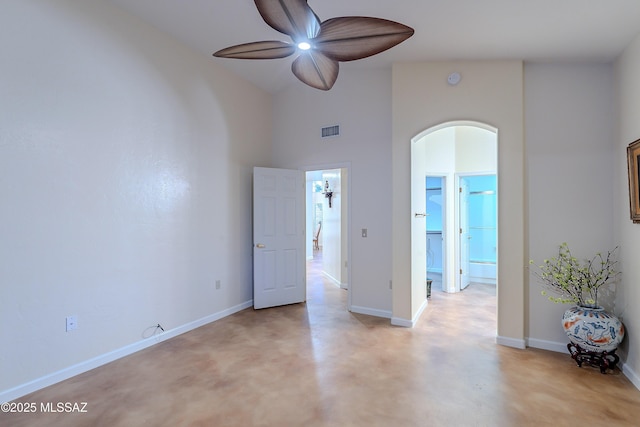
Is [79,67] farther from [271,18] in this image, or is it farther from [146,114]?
[271,18]

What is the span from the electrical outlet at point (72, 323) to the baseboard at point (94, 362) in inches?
12.6

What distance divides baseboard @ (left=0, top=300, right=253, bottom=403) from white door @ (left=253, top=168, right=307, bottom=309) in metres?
0.81

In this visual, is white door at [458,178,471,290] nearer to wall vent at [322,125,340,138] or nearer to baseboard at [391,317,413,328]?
baseboard at [391,317,413,328]

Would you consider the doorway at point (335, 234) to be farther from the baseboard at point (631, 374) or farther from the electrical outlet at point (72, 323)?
the baseboard at point (631, 374)

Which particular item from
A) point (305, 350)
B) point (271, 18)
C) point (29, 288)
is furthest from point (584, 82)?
point (29, 288)

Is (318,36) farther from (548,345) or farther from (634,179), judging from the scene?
(548,345)

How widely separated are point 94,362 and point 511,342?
3947 mm

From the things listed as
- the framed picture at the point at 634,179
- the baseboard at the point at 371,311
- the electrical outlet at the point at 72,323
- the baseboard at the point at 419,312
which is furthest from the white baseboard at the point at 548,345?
the electrical outlet at the point at 72,323

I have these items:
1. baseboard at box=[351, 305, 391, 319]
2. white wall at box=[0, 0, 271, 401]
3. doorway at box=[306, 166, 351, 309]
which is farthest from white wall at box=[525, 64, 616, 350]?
white wall at box=[0, 0, 271, 401]

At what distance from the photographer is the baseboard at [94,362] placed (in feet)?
7.55

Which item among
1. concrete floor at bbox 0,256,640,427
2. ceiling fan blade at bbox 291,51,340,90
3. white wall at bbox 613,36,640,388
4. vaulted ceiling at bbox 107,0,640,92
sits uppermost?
vaulted ceiling at bbox 107,0,640,92

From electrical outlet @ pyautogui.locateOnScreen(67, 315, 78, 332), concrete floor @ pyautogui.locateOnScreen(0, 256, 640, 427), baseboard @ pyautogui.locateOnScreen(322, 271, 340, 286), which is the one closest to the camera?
concrete floor @ pyautogui.locateOnScreen(0, 256, 640, 427)

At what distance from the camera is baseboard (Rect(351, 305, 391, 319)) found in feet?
13.1

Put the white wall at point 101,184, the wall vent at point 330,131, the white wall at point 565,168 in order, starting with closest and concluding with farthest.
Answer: the white wall at point 101,184, the white wall at point 565,168, the wall vent at point 330,131
